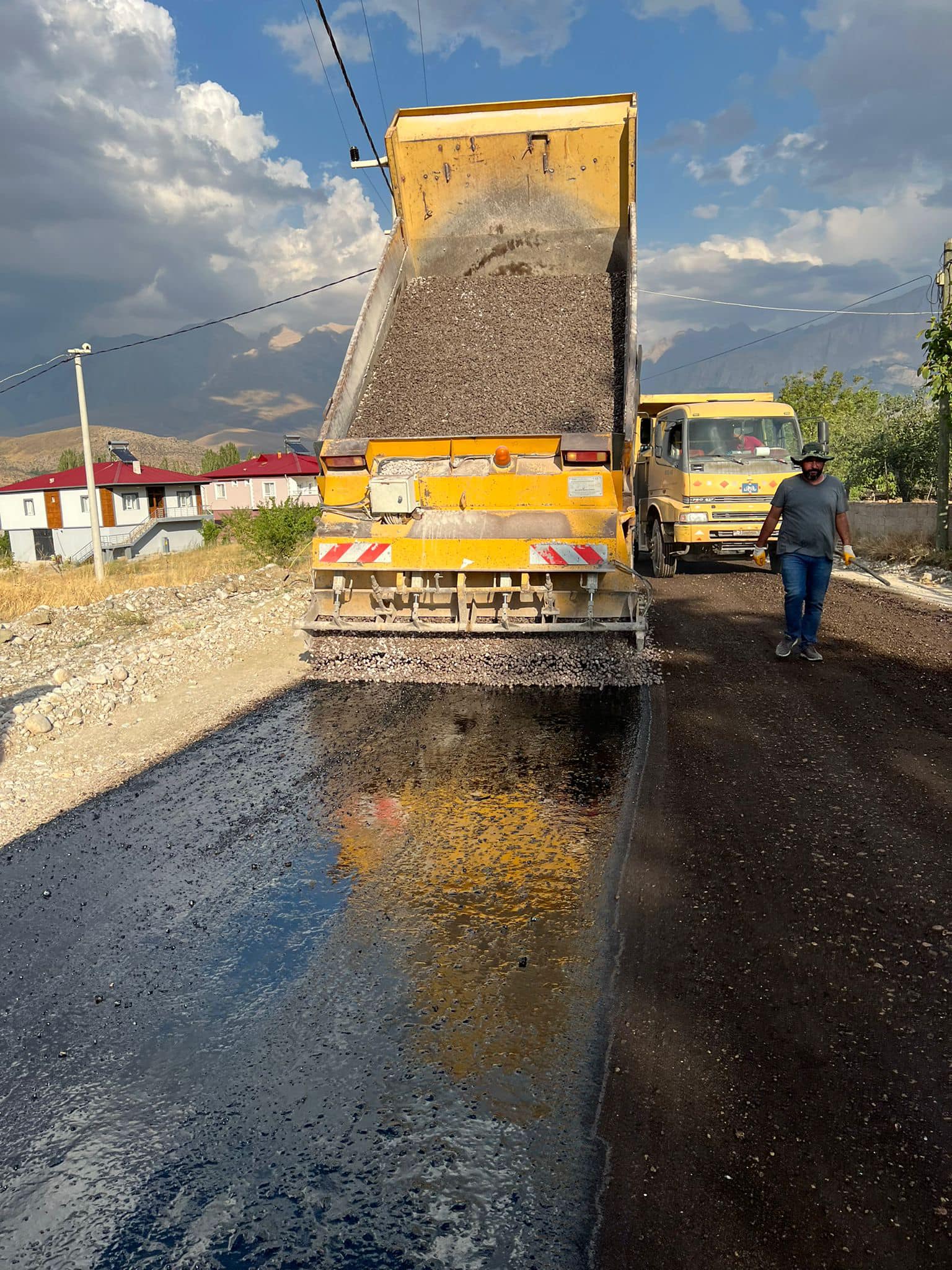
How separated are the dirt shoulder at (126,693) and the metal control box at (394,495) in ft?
5.78

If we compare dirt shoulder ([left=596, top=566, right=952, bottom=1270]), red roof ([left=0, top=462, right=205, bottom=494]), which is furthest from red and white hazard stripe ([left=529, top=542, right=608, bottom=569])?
red roof ([left=0, top=462, right=205, bottom=494])

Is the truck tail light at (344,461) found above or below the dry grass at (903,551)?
above

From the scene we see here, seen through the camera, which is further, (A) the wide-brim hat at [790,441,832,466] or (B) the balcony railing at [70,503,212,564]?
(B) the balcony railing at [70,503,212,564]

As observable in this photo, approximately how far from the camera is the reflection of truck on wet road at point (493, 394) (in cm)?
645

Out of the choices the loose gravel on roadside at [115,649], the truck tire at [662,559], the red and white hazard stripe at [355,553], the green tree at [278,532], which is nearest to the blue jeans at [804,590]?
the red and white hazard stripe at [355,553]

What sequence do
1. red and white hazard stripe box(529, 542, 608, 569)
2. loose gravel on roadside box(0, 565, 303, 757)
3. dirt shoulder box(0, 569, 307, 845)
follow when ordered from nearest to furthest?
1. dirt shoulder box(0, 569, 307, 845)
2. red and white hazard stripe box(529, 542, 608, 569)
3. loose gravel on roadside box(0, 565, 303, 757)

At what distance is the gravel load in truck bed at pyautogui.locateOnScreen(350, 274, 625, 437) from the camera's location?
7.35 metres

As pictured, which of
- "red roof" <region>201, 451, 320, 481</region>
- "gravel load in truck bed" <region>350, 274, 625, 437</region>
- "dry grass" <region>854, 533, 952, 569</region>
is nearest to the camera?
"gravel load in truck bed" <region>350, 274, 625, 437</region>

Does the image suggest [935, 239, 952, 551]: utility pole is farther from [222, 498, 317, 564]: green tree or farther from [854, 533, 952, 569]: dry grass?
[222, 498, 317, 564]: green tree

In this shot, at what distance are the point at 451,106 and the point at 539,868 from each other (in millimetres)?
8321

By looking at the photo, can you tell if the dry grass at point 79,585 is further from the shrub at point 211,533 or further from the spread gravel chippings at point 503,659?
the shrub at point 211,533

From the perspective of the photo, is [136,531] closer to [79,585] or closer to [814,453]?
[79,585]

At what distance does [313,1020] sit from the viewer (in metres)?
2.70

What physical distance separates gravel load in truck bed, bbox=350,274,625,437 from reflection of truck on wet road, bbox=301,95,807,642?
0.07ft
